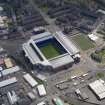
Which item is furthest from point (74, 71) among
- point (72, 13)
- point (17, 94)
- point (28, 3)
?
point (28, 3)

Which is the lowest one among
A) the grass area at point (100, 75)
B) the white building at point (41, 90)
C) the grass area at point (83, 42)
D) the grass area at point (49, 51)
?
the white building at point (41, 90)

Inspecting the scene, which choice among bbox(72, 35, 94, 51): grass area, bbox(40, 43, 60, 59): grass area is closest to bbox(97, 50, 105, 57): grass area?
bbox(72, 35, 94, 51): grass area

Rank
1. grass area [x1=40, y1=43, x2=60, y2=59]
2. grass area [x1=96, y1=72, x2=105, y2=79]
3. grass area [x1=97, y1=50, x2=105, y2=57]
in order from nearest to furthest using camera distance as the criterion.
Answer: grass area [x1=96, y1=72, x2=105, y2=79]
grass area [x1=97, y1=50, x2=105, y2=57]
grass area [x1=40, y1=43, x2=60, y2=59]

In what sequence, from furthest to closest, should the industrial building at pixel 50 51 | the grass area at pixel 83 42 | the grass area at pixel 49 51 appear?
the grass area at pixel 83 42 → the grass area at pixel 49 51 → the industrial building at pixel 50 51

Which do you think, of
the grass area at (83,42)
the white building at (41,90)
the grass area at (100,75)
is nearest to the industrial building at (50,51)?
the grass area at (83,42)

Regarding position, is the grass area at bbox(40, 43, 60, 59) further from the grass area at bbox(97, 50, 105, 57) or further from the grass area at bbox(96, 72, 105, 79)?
the grass area at bbox(96, 72, 105, 79)

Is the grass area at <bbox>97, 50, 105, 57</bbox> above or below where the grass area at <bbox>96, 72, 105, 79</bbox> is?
above

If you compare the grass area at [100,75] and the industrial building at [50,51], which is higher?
the industrial building at [50,51]

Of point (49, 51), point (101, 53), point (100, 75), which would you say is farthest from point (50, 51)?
point (100, 75)

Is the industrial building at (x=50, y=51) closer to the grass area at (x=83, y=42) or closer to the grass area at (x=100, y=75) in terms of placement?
the grass area at (x=83, y=42)
